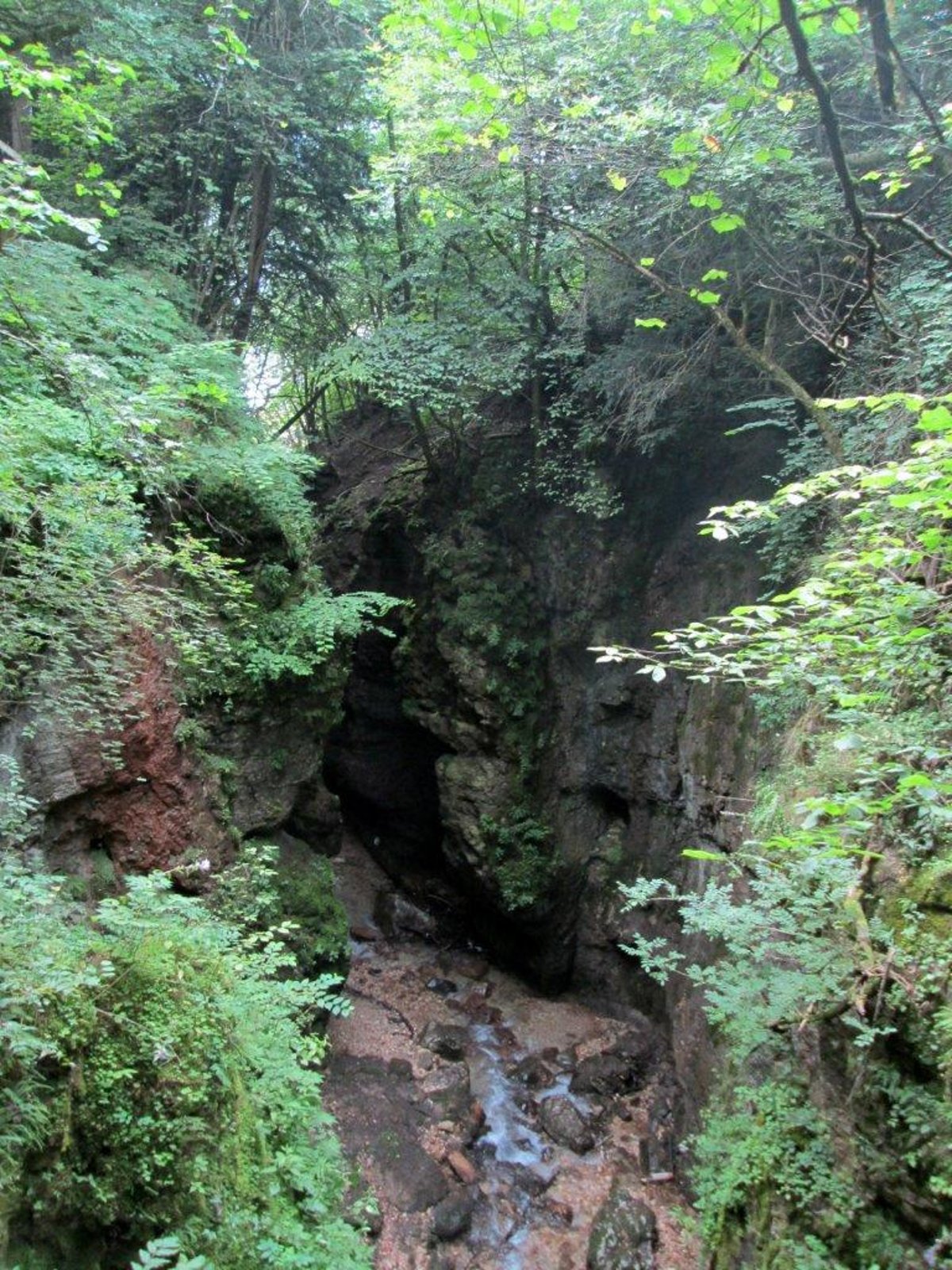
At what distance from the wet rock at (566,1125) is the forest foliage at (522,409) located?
83.7 inches

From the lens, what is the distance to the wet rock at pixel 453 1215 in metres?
6.70

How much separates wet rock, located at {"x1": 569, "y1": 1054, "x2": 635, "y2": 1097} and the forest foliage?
142cm

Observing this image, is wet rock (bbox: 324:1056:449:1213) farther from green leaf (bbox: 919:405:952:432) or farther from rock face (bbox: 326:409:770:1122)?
green leaf (bbox: 919:405:952:432)

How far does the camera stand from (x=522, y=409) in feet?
38.8

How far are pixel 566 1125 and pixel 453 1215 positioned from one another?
1.70m

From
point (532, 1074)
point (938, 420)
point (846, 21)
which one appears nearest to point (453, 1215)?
point (532, 1074)

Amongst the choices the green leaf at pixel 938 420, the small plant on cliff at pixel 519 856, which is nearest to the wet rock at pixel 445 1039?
the small plant on cliff at pixel 519 856

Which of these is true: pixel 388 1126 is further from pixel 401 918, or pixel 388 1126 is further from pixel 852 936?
pixel 852 936

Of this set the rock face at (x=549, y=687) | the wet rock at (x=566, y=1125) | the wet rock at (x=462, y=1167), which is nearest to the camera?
the wet rock at (x=462, y=1167)

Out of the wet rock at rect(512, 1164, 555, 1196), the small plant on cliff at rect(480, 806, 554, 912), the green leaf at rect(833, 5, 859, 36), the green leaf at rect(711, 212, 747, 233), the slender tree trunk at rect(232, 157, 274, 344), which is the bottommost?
the wet rock at rect(512, 1164, 555, 1196)

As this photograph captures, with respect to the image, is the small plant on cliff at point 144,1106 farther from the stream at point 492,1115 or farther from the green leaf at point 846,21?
the green leaf at point 846,21

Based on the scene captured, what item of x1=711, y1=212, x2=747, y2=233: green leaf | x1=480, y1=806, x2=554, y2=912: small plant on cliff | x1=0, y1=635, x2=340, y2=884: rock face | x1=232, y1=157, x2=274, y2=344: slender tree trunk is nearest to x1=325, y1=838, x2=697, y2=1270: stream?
x1=480, y1=806, x2=554, y2=912: small plant on cliff

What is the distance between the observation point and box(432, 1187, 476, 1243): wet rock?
264 inches

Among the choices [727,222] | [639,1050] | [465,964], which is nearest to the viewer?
[727,222]
